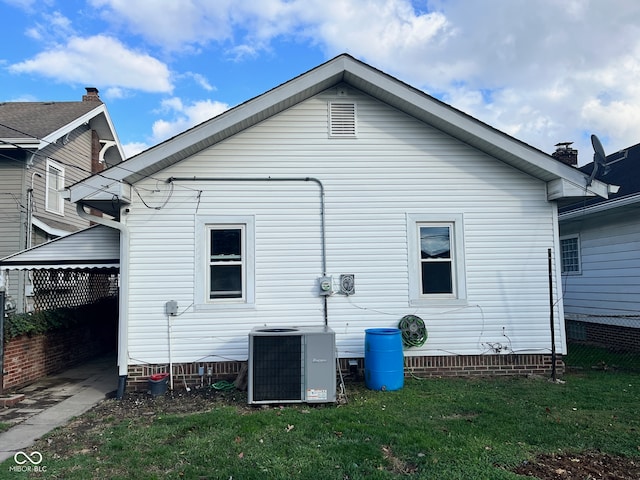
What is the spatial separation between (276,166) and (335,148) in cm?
109

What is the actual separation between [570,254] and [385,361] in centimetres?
810

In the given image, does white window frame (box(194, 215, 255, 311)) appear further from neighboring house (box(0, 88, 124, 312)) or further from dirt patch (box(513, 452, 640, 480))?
dirt patch (box(513, 452, 640, 480))

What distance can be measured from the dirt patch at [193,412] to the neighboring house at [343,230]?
60 centimetres

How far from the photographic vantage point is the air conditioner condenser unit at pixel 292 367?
620 centimetres

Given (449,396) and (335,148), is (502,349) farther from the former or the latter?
(335,148)

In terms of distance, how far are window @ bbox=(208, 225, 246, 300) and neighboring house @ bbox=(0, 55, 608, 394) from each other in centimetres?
2

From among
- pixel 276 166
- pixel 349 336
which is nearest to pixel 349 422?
pixel 349 336

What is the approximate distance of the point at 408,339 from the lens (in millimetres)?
7535

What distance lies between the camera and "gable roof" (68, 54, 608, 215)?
711cm

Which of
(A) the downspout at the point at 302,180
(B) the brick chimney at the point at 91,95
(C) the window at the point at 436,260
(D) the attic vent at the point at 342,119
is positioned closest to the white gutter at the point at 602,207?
(C) the window at the point at 436,260

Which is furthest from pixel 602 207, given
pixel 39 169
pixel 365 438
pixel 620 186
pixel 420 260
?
pixel 39 169

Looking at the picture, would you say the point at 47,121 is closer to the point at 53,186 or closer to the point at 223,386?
the point at 53,186

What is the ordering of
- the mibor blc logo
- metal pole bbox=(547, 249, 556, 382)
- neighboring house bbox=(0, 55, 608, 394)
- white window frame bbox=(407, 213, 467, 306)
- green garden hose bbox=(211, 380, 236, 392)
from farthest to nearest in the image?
white window frame bbox=(407, 213, 467, 306), metal pole bbox=(547, 249, 556, 382), neighboring house bbox=(0, 55, 608, 394), green garden hose bbox=(211, 380, 236, 392), the mibor blc logo

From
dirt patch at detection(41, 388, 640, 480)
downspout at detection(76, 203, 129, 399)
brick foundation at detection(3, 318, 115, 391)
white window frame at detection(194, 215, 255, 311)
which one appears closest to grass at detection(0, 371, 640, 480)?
dirt patch at detection(41, 388, 640, 480)
